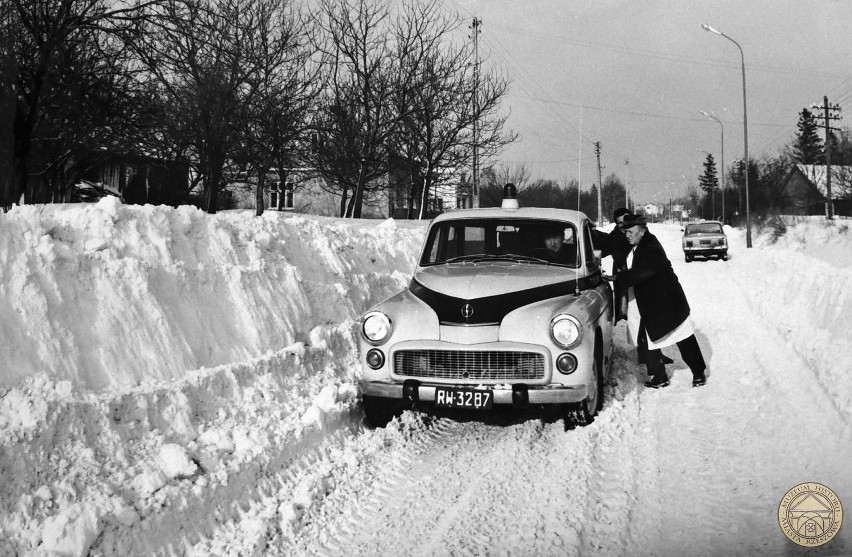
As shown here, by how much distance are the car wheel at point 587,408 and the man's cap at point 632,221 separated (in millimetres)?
1889

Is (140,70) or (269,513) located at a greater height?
(140,70)

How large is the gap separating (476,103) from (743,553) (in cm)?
2882

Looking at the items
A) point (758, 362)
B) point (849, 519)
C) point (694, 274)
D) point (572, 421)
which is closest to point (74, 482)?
point (572, 421)

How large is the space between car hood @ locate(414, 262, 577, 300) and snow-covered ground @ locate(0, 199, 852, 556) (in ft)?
3.89

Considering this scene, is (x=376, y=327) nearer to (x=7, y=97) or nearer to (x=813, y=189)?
(x=7, y=97)

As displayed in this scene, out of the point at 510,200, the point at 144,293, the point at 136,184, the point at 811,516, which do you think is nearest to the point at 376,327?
the point at 144,293

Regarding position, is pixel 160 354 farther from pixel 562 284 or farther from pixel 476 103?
pixel 476 103

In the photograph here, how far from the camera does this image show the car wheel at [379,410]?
5492mm

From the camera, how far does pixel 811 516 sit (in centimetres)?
363

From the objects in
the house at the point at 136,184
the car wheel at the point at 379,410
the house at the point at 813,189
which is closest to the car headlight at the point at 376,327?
the car wheel at the point at 379,410

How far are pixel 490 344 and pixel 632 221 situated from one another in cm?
268

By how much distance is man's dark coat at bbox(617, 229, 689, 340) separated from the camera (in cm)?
673

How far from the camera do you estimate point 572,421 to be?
18.2ft

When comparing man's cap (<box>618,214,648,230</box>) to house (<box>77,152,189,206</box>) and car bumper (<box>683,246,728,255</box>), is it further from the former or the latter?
house (<box>77,152,189,206</box>)
